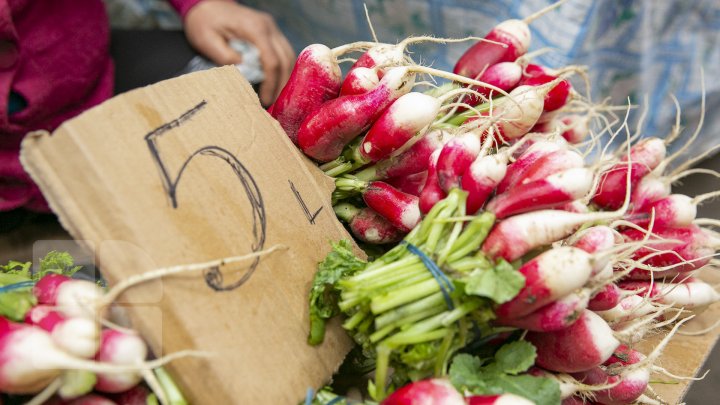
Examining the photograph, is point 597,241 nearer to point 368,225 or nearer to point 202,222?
point 368,225

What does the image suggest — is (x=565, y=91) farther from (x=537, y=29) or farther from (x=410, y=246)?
(x=537, y=29)

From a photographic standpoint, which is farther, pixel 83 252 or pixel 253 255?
pixel 253 255

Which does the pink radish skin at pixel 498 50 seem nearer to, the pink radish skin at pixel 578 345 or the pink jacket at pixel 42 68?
the pink radish skin at pixel 578 345

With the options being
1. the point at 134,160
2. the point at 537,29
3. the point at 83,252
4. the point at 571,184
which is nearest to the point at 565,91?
the point at 571,184

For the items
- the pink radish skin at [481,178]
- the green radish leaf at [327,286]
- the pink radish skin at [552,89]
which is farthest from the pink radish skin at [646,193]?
the green radish leaf at [327,286]

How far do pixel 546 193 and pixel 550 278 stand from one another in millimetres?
168

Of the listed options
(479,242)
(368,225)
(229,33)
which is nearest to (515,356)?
(479,242)

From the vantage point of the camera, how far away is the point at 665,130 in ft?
8.87

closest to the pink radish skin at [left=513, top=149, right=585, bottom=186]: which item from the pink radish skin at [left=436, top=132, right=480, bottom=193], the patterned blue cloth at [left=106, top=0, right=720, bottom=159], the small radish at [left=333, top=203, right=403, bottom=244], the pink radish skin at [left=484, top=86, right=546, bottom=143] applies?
the pink radish skin at [left=436, top=132, right=480, bottom=193]

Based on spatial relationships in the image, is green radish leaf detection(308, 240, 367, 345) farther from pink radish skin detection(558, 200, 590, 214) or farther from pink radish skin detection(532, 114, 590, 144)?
pink radish skin detection(532, 114, 590, 144)

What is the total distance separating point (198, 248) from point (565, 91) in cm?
109

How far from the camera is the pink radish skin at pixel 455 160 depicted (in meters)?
1.11

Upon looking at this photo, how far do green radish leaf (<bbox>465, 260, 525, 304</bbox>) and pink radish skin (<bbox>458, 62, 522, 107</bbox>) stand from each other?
2.14 feet

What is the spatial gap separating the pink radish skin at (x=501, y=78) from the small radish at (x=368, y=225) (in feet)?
1.39
